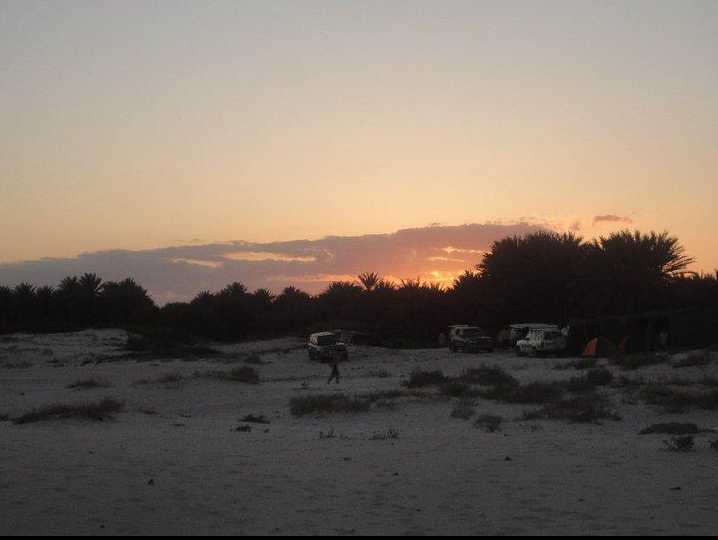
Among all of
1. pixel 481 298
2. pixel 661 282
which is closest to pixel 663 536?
pixel 661 282

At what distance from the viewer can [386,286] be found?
287ft

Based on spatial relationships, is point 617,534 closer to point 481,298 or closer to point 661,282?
point 661,282

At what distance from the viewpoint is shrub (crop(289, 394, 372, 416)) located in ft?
71.1

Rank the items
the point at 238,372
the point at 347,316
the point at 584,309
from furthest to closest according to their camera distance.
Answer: the point at 347,316, the point at 584,309, the point at 238,372

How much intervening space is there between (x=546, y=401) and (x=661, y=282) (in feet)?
137

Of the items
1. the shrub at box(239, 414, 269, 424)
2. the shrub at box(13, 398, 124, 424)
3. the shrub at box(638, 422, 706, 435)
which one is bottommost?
the shrub at box(239, 414, 269, 424)

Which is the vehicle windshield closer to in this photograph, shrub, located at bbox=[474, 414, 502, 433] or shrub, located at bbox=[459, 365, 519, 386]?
shrub, located at bbox=[459, 365, 519, 386]

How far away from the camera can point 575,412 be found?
19969mm

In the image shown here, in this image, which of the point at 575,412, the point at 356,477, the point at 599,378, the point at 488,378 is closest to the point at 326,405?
the point at 575,412

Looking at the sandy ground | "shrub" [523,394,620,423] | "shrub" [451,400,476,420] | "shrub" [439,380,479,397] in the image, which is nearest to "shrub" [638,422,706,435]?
the sandy ground

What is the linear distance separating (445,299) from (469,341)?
24.1m

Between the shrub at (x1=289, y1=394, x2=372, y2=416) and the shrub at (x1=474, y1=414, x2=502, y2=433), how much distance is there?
383cm

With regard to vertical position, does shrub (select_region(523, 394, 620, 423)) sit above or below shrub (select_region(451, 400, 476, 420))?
above

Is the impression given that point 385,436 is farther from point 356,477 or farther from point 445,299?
point 445,299
